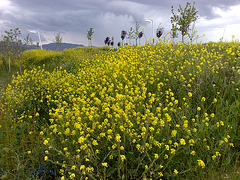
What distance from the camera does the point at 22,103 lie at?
15.8 ft

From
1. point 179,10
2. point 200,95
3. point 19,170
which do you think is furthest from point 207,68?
point 179,10

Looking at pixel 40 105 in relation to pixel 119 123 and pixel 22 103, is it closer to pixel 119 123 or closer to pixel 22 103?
pixel 22 103

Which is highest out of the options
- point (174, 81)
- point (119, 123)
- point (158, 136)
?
point (174, 81)

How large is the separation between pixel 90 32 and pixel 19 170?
23.7 metres

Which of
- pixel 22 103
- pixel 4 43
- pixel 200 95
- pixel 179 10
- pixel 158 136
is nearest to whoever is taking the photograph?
pixel 158 136

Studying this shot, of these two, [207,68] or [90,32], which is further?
[90,32]

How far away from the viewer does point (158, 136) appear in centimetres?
237

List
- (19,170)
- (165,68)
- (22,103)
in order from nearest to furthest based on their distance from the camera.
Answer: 1. (19,170)
2. (165,68)
3. (22,103)

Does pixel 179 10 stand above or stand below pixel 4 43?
above

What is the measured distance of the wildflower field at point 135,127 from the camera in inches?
81.7

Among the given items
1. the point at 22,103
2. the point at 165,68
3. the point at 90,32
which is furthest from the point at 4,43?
the point at 90,32

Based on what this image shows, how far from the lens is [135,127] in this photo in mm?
2453

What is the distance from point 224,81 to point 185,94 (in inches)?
29.8

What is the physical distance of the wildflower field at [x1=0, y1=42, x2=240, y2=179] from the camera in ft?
6.81
